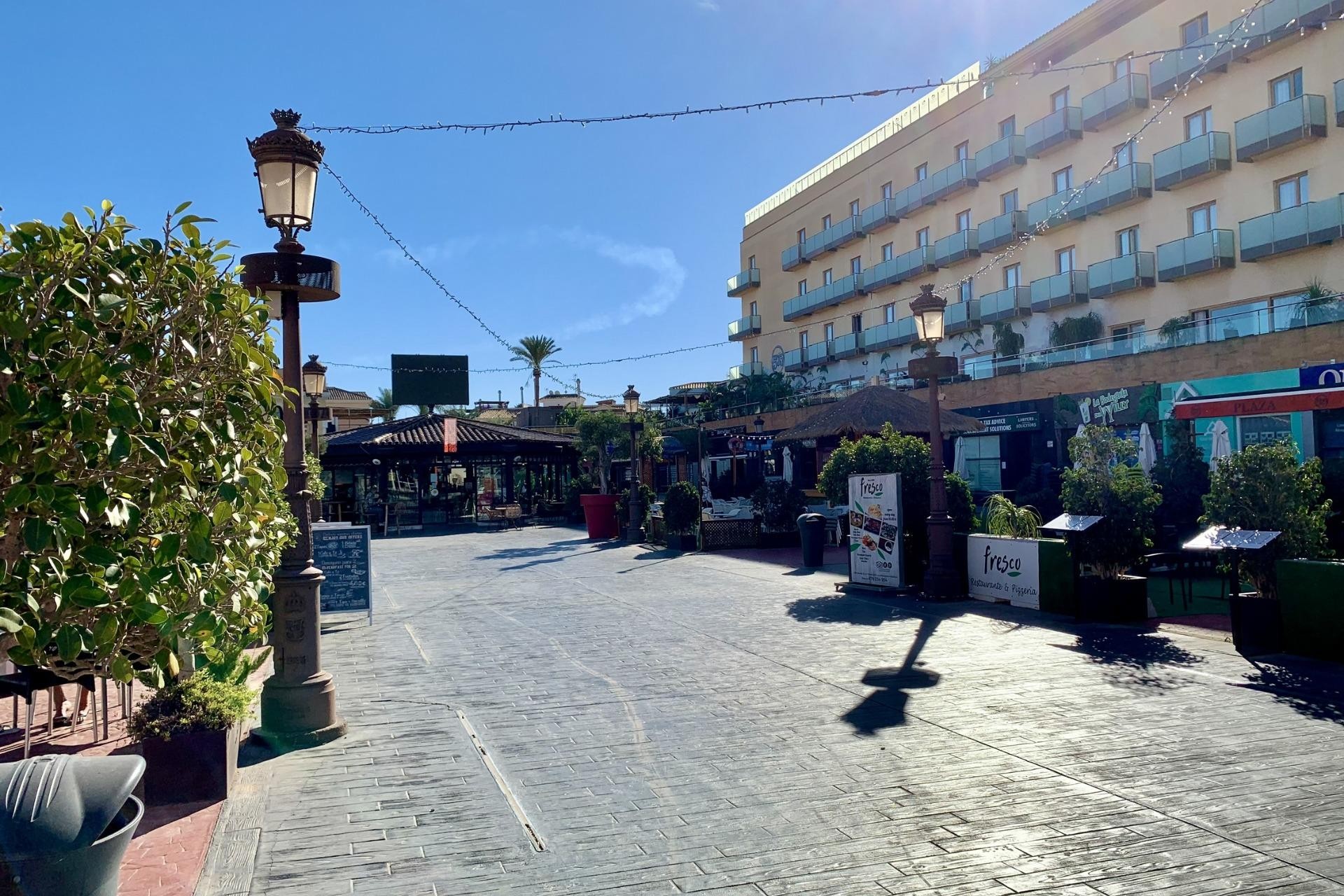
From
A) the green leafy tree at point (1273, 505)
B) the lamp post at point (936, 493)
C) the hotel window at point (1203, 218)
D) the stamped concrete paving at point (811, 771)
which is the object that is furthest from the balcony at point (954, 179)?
the stamped concrete paving at point (811, 771)

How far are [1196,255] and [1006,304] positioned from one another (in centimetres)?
715

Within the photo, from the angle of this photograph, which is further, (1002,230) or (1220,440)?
(1002,230)

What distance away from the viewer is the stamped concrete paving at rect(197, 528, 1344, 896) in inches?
168

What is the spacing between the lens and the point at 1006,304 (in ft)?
108

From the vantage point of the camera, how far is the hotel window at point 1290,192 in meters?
24.6

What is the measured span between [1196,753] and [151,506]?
18.6 ft

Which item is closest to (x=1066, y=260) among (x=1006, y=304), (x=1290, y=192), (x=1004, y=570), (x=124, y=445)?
(x=1006, y=304)

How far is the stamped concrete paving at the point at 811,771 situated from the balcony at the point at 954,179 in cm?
2829

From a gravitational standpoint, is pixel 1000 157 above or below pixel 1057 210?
above

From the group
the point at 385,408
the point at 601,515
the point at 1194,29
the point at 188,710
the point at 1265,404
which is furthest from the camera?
the point at 385,408

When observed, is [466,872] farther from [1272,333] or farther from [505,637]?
[1272,333]

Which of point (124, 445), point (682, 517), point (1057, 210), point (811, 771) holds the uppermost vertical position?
point (1057, 210)

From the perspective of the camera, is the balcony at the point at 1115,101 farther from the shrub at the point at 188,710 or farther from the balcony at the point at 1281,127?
the shrub at the point at 188,710

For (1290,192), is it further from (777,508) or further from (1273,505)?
(1273,505)
